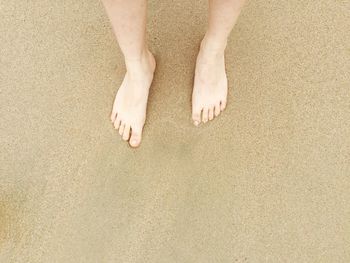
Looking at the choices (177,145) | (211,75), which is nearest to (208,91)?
(211,75)

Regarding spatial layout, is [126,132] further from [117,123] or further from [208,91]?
[208,91]

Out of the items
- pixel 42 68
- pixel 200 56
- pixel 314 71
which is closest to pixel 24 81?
pixel 42 68

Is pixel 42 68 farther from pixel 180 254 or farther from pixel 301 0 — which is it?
pixel 301 0

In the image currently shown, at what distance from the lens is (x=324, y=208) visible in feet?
3.61

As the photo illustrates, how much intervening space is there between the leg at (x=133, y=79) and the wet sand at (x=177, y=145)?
28 mm

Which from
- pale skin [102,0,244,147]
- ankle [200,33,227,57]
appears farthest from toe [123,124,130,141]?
ankle [200,33,227,57]

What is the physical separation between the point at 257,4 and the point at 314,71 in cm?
23

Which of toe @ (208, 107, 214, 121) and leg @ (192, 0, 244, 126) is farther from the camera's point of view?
toe @ (208, 107, 214, 121)

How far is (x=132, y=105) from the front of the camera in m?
1.15

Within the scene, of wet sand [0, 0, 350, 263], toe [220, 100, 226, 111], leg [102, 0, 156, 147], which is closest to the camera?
leg [102, 0, 156, 147]

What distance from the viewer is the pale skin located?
998 mm

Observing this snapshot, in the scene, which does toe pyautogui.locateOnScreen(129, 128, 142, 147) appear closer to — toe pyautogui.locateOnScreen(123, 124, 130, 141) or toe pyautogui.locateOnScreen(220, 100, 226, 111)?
toe pyautogui.locateOnScreen(123, 124, 130, 141)

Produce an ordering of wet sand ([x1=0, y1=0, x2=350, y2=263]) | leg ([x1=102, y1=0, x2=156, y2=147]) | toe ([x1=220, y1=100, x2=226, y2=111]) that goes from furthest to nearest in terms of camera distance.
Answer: toe ([x1=220, y1=100, x2=226, y2=111]), wet sand ([x1=0, y1=0, x2=350, y2=263]), leg ([x1=102, y1=0, x2=156, y2=147])

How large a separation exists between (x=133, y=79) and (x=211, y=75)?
180 millimetres
